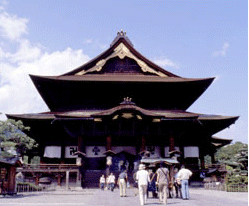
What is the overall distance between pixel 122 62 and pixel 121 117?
823 cm

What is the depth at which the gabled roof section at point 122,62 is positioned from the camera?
2817 cm

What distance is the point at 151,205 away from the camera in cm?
1098

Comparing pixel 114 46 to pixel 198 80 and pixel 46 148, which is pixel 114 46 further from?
pixel 46 148

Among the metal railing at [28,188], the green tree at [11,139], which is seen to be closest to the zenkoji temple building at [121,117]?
the metal railing at [28,188]

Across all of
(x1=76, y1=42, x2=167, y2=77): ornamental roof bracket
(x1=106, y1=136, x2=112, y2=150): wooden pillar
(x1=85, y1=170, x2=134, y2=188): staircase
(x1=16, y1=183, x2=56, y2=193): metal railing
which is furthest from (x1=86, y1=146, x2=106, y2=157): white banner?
(x1=76, y1=42, x2=167, y2=77): ornamental roof bracket

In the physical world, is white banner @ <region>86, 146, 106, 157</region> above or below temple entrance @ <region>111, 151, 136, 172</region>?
above

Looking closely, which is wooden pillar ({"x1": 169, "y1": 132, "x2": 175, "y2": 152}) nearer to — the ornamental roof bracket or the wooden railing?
the ornamental roof bracket

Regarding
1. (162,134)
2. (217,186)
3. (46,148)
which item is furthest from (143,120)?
(46,148)

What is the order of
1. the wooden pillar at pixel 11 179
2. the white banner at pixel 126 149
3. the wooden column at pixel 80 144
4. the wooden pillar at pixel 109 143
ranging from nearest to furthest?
the wooden pillar at pixel 11 179 < the wooden pillar at pixel 109 143 < the wooden column at pixel 80 144 < the white banner at pixel 126 149

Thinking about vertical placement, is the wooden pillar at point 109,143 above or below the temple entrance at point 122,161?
above

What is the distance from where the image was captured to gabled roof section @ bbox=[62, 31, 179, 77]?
1109 inches

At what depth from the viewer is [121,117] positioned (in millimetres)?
22938

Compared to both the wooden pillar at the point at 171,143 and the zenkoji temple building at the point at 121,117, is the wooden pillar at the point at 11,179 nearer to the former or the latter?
the zenkoji temple building at the point at 121,117

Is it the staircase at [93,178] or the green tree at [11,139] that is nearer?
the green tree at [11,139]
